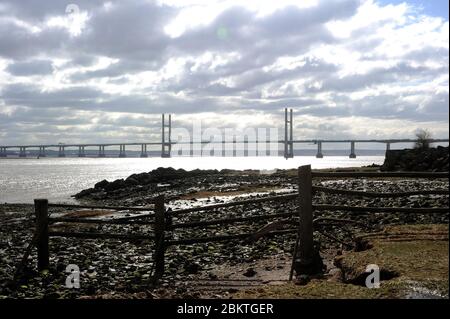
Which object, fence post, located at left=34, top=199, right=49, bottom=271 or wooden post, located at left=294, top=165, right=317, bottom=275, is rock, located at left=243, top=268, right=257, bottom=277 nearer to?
wooden post, located at left=294, top=165, right=317, bottom=275

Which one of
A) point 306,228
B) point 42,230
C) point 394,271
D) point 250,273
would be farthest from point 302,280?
point 42,230

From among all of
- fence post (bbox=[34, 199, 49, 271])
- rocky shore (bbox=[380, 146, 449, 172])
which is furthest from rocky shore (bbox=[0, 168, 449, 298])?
rocky shore (bbox=[380, 146, 449, 172])

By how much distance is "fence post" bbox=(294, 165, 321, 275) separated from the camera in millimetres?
8258

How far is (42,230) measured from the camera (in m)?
10.1

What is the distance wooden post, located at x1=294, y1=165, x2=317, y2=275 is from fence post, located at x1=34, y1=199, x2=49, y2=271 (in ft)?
16.8

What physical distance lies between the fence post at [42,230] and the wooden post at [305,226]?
5126mm

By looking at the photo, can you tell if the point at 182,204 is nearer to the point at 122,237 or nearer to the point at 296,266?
the point at 122,237

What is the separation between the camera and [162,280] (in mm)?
9266

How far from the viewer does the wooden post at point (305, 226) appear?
27.1 ft

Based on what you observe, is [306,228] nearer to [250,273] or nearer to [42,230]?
[250,273]
